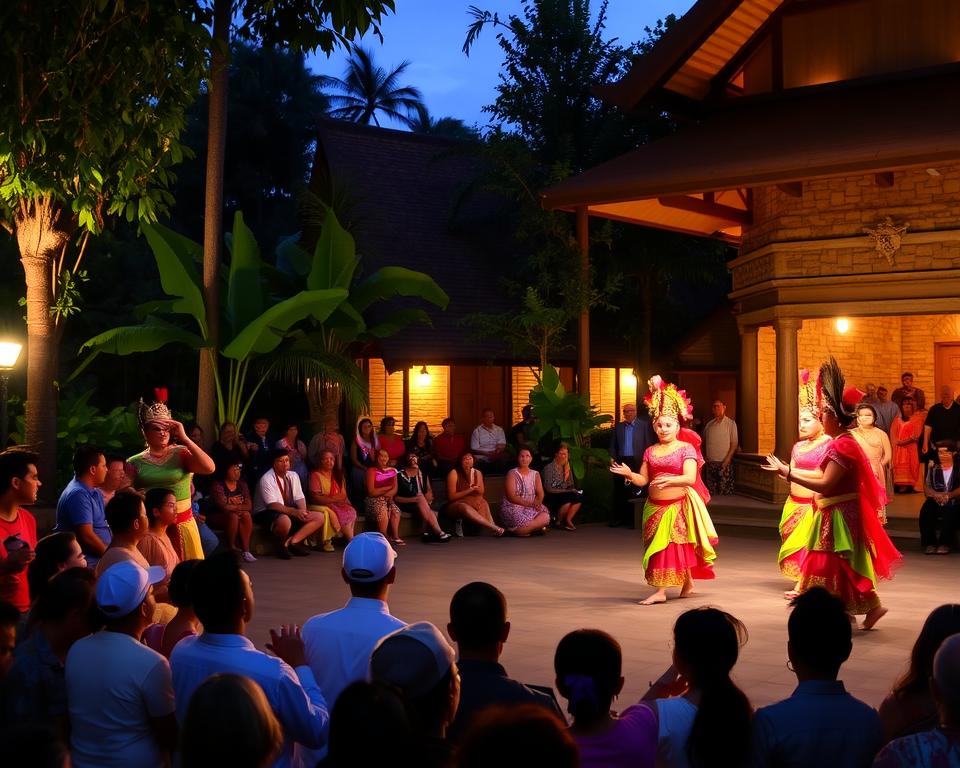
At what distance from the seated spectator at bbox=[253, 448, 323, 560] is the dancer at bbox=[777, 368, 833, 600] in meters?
5.64

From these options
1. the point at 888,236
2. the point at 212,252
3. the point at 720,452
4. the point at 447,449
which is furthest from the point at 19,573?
the point at 720,452

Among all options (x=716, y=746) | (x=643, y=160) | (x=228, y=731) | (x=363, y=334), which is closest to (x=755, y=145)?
(x=643, y=160)

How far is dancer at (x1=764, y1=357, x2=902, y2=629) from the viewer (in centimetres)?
945

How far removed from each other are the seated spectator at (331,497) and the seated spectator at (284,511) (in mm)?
213

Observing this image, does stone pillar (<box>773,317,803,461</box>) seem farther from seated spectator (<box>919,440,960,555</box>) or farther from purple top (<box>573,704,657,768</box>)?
purple top (<box>573,704,657,768</box>)

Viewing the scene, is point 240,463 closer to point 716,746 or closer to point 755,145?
point 755,145

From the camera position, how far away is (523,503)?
52.6ft

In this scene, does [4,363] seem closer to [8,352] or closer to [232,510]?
[8,352]

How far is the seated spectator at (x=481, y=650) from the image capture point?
381cm

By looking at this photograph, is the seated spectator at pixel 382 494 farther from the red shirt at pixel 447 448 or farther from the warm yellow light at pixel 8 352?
the warm yellow light at pixel 8 352

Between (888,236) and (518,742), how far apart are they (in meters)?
14.8

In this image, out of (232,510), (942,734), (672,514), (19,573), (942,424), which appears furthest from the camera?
(942,424)

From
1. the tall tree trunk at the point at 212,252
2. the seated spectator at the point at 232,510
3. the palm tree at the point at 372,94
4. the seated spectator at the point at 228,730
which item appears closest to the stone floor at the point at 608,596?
the seated spectator at the point at 232,510

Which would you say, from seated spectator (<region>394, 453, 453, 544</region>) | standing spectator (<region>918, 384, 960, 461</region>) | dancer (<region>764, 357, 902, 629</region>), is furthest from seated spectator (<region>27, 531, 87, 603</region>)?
standing spectator (<region>918, 384, 960, 461</region>)
